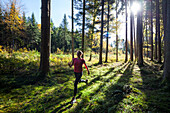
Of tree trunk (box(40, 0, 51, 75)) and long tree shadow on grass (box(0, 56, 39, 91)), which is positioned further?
tree trunk (box(40, 0, 51, 75))

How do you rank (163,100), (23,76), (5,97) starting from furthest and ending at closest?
(23,76) < (5,97) < (163,100)

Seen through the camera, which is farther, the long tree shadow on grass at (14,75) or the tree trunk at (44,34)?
the tree trunk at (44,34)

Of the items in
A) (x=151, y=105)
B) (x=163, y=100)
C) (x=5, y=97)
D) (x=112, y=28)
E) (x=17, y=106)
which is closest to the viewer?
(x=151, y=105)

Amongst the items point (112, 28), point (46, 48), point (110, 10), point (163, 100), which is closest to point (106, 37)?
point (112, 28)

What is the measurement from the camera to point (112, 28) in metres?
15.0

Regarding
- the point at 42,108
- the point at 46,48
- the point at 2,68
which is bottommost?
the point at 42,108

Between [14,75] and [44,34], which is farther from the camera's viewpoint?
[44,34]

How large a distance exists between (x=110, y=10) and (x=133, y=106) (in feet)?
54.5

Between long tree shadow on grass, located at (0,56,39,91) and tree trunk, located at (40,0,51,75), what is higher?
tree trunk, located at (40,0,51,75)

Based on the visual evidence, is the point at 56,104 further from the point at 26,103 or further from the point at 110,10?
the point at 110,10

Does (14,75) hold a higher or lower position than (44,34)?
lower

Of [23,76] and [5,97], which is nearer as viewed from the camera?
[5,97]

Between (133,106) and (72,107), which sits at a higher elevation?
(133,106)

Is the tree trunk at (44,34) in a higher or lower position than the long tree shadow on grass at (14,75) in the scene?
higher
